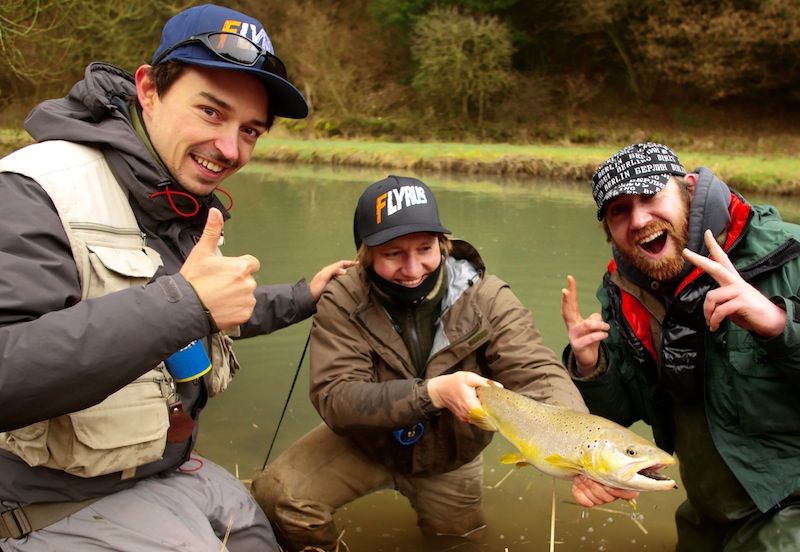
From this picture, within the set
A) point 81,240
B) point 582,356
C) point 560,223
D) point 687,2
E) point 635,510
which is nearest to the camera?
point 81,240

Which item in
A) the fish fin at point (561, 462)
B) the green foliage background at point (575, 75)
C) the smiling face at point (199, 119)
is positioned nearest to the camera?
the fish fin at point (561, 462)

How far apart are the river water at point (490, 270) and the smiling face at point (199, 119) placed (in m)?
1.94

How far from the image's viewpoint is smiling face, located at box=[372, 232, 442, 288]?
3334mm

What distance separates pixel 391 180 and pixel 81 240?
1624 mm

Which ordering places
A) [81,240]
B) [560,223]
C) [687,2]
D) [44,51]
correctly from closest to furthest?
[81,240]
[44,51]
[560,223]
[687,2]

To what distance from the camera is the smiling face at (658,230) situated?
3277 mm

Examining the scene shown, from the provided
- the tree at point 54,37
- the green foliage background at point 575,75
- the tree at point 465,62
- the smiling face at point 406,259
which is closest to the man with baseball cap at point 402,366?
the smiling face at point 406,259

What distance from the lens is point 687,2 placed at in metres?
30.2

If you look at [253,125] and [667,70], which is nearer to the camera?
[253,125]

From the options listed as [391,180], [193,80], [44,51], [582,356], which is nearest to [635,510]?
[582,356]

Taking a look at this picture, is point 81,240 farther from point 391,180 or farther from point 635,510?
point 635,510

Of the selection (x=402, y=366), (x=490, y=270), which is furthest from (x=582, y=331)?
(x=490, y=270)

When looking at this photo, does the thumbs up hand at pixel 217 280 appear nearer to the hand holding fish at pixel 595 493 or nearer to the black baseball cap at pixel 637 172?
the hand holding fish at pixel 595 493

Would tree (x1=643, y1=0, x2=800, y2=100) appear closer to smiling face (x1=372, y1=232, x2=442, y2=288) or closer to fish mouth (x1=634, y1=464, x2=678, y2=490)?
smiling face (x1=372, y1=232, x2=442, y2=288)
